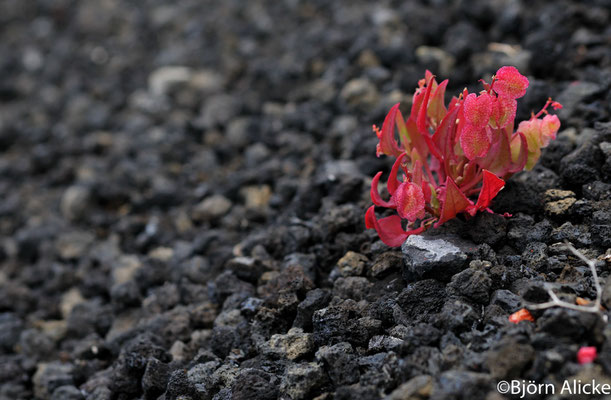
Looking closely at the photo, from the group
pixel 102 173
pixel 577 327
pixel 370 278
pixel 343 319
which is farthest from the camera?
pixel 102 173

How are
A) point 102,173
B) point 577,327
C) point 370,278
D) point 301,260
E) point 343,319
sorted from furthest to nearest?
point 102,173, point 301,260, point 370,278, point 343,319, point 577,327

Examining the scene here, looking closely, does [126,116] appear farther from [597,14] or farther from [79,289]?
[597,14]

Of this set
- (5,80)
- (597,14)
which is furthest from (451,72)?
(5,80)

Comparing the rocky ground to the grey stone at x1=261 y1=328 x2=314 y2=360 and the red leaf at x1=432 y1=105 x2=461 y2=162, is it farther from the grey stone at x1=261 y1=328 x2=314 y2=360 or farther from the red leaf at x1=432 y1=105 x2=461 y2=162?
the red leaf at x1=432 y1=105 x2=461 y2=162

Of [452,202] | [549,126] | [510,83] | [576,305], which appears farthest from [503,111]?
[576,305]

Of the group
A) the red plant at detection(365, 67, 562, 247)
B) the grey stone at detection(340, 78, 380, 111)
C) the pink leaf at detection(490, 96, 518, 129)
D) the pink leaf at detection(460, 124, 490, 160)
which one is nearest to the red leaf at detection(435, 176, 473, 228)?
the red plant at detection(365, 67, 562, 247)

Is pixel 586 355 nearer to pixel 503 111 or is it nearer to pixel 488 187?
pixel 488 187
